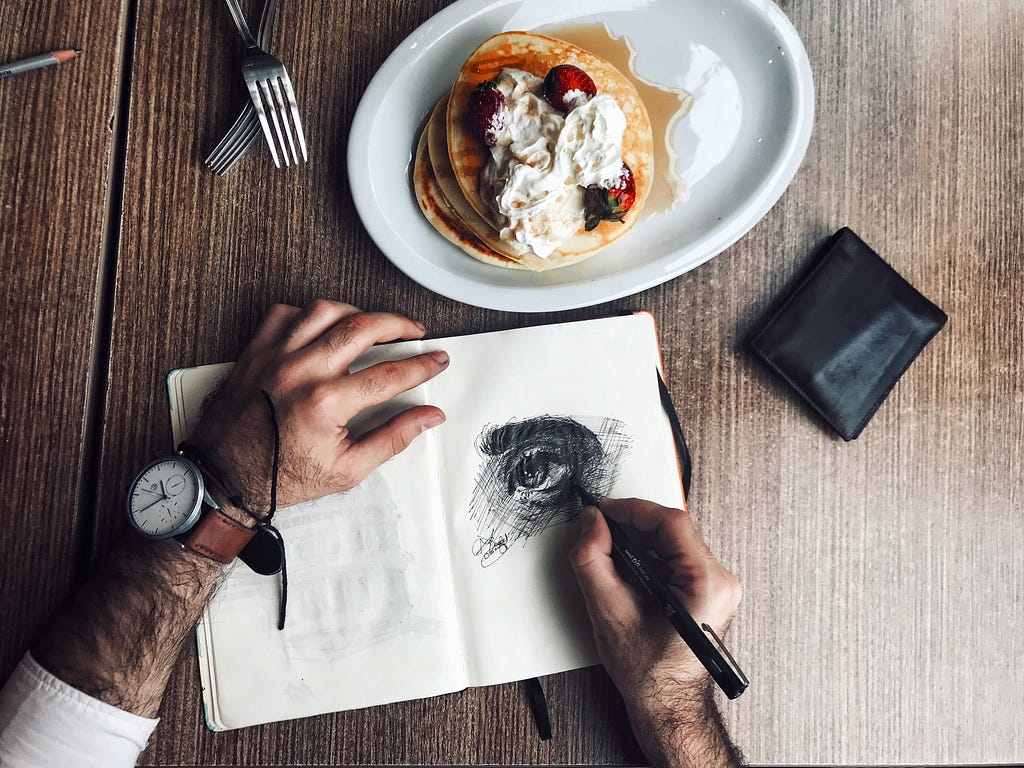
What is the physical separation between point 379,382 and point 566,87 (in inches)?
17.5

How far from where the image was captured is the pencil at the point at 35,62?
0.94 metres

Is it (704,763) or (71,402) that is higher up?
(71,402)

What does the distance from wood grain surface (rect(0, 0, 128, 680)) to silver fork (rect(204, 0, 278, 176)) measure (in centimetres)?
15

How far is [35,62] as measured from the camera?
0.94 metres

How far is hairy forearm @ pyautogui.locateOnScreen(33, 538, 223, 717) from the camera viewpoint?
867mm

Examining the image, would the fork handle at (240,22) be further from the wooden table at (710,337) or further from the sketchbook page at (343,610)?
the sketchbook page at (343,610)

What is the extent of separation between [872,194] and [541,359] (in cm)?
53

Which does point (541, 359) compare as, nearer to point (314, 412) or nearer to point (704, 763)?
point (314, 412)

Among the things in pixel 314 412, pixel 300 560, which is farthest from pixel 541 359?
pixel 300 560

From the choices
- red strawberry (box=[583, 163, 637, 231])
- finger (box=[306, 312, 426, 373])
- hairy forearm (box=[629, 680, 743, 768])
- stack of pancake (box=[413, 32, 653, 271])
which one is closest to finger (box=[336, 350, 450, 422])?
finger (box=[306, 312, 426, 373])

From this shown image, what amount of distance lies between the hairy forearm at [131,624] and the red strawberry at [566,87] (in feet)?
2.43

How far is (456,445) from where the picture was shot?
3.14 feet

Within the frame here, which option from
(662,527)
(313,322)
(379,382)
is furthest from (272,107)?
(662,527)

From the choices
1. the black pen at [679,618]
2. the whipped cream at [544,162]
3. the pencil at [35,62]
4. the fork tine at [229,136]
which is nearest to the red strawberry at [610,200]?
the whipped cream at [544,162]
